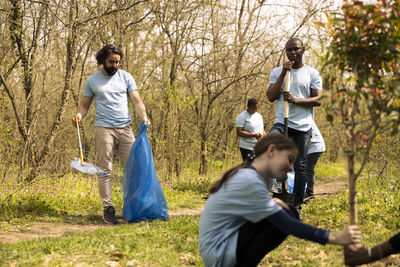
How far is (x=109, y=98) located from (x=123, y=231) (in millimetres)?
1729

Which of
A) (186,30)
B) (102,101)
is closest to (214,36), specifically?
(186,30)

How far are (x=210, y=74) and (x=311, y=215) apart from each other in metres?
6.10

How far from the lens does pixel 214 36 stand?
1109 cm

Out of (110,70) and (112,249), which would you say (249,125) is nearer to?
(110,70)

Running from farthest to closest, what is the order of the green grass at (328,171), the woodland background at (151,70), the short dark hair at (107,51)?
the green grass at (328,171) → the woodland background at (151,70) → the short dark hair at (107,51)

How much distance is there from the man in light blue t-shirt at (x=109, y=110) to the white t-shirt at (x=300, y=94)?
1.71 m

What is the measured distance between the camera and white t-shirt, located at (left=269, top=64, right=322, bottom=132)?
16.5 feet

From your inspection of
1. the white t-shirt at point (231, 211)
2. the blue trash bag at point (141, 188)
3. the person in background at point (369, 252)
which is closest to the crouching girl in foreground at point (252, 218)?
the white t-shirt at point (231, 211)

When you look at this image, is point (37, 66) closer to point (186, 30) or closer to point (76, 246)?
point (186, 30)

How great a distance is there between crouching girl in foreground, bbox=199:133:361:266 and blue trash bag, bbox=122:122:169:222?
2920 millimetres

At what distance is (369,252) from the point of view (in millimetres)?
2656

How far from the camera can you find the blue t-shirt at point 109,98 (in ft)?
18.7

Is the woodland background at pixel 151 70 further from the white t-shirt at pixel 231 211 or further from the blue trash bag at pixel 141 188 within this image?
the white t-shirt at pixel 231 211

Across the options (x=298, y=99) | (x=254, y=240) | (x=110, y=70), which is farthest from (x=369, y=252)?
(x=110, y=70)
